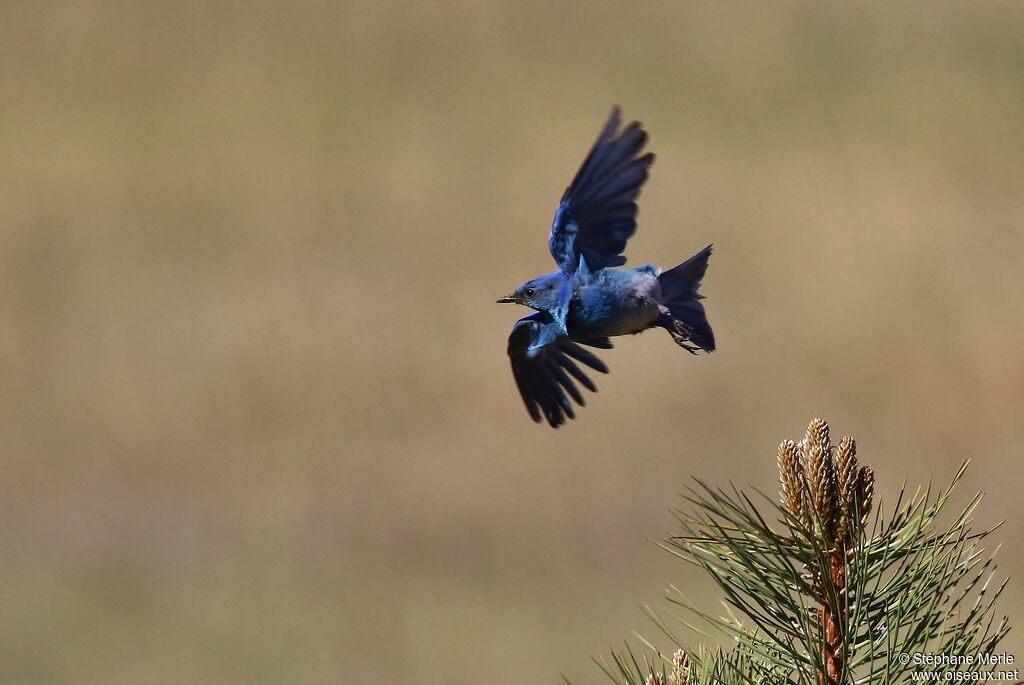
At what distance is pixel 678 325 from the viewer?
3.07 meters

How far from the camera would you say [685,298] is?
321cm

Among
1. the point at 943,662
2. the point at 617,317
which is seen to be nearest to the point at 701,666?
the point at 943,662

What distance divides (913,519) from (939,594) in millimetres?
117

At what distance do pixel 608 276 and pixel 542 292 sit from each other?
0.57 ft

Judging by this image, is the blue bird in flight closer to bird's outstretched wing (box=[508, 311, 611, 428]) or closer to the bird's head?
the bird's head

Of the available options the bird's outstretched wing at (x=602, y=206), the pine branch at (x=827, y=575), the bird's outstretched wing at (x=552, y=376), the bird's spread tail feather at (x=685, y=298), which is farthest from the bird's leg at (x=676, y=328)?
the pine branch at (x=827, y=575)

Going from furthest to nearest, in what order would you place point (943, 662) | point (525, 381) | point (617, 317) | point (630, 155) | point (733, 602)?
point (525, 381) → point (630, 155) → point (617, 317) → point (733, 602) → point (943, 662)

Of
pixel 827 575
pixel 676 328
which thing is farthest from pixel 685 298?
pixel 827 575

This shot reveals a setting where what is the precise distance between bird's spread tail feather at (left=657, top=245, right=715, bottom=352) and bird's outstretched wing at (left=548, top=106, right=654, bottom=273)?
0.57 ft

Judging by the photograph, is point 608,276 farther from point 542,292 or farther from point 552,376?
point 552,376

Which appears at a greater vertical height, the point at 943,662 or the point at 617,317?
the point at 617,317

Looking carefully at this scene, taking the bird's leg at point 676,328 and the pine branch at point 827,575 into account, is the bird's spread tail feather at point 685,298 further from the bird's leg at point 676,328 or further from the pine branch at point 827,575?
the pine branch at point 827,575

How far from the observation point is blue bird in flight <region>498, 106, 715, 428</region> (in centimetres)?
306

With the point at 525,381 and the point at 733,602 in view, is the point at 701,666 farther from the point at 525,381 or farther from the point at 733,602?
the point at 525,381
